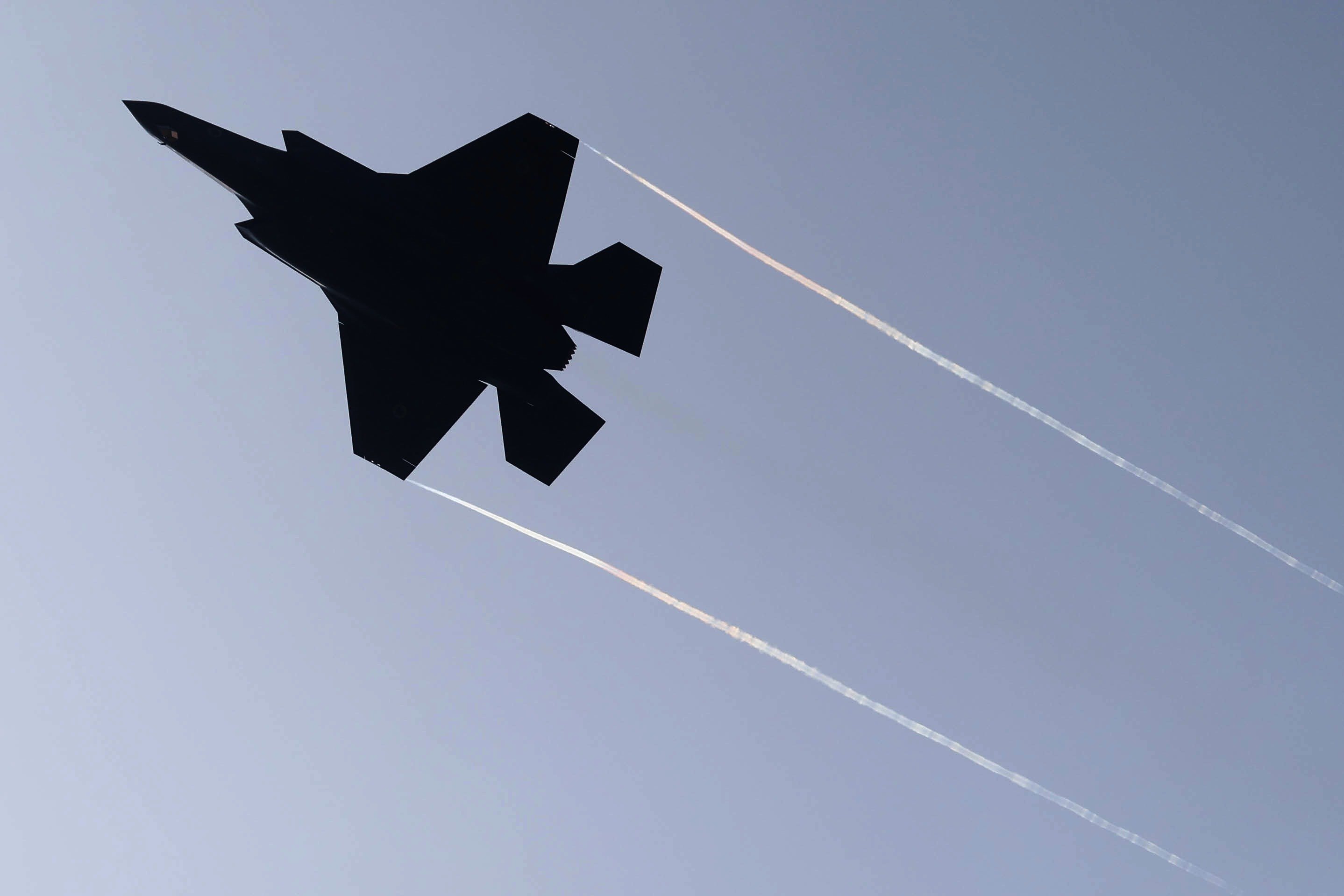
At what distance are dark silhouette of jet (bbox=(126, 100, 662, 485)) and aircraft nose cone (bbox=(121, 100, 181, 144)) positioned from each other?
0.03 m

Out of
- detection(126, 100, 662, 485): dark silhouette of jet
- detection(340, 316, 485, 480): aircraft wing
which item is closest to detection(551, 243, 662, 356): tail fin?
detection(126, 100, 662, 485): dark silhouette of jet

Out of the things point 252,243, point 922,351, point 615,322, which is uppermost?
point 922,351

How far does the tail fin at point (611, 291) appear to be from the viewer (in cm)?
2283

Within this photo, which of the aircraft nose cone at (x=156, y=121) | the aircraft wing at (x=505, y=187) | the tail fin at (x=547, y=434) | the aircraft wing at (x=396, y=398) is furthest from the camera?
the aircraft wing at (x=396, y=398)

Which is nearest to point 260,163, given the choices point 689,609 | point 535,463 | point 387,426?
point 387,426

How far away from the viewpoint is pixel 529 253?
75.5 feet

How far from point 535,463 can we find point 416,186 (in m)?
7.26

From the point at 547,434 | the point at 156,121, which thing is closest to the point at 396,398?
the point at 547,434

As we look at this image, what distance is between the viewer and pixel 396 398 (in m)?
24.7

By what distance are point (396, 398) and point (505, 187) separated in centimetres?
609

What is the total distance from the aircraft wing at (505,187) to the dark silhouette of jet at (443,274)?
0.11ft

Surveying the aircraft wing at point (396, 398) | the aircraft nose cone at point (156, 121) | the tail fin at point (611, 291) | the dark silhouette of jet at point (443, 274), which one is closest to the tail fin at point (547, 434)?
the dark silhouette of jet at point (443, 274)

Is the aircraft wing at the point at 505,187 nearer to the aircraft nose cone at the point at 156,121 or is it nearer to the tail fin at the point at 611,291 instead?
the tail fin at the point at 611,291

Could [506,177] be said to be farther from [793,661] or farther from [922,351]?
[793,661]
